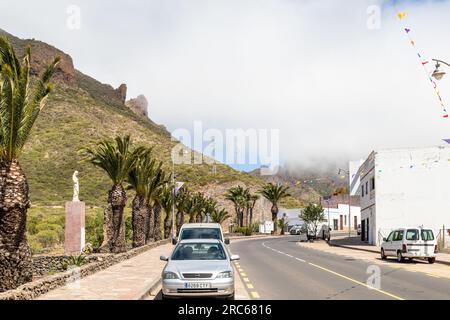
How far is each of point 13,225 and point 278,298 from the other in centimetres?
804

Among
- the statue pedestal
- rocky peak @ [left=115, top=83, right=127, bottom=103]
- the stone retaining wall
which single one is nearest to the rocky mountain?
rocky peak @ [left=115, top=83, right=127, bottom=103]

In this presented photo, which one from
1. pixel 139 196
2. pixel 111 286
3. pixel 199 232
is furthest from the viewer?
pixel 139 196

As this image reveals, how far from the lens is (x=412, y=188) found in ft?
144

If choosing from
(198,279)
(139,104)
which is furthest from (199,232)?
(139,104)

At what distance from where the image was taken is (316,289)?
15.0 m

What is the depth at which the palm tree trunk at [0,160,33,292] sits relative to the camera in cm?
1494

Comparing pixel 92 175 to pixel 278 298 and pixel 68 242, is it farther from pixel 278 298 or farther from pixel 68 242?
pixel 278 298

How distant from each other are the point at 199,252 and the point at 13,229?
5.76 meters

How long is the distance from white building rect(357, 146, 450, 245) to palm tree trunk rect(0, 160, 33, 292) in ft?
114

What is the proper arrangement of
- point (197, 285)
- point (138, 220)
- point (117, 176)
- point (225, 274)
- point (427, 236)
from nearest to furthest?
point (197, 285) < point (225, 274) < point (427, 236) < point (117, 176) < point (138, 220)

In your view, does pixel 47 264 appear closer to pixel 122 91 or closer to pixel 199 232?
pixel 199 232

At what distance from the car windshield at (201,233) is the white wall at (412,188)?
26955 millimetres

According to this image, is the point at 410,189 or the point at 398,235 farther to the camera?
the point at 410,189
